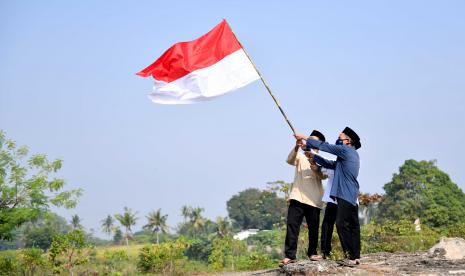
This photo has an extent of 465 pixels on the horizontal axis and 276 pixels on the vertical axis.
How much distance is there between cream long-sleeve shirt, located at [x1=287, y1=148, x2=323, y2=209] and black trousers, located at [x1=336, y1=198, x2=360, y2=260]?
1.53 ft

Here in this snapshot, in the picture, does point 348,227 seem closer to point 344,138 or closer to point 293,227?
point 293,227

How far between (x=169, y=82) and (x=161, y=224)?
209 ft

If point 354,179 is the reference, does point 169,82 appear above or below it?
above

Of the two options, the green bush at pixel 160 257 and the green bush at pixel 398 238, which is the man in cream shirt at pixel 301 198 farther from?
the green bush at pixel 160 257

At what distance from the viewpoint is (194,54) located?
9102mm

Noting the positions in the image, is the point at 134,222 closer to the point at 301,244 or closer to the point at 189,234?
the point at 189,234

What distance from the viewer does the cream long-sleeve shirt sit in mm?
8094

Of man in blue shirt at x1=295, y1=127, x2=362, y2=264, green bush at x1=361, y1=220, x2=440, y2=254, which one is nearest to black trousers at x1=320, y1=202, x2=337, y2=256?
man in blue shirt at x1=295, y1=127, x2=362, y2=264

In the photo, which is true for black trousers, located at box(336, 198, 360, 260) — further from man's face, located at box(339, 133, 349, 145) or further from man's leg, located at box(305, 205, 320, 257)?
man's face, located at box(339, 133, 349, 145)

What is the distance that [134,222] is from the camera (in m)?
66.9

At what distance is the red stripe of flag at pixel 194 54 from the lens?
353 inches

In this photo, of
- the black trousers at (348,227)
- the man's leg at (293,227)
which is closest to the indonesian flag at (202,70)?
the man's leg at (293,227)

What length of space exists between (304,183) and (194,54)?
2.44m

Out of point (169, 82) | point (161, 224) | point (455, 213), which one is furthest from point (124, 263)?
point (169, 82)
